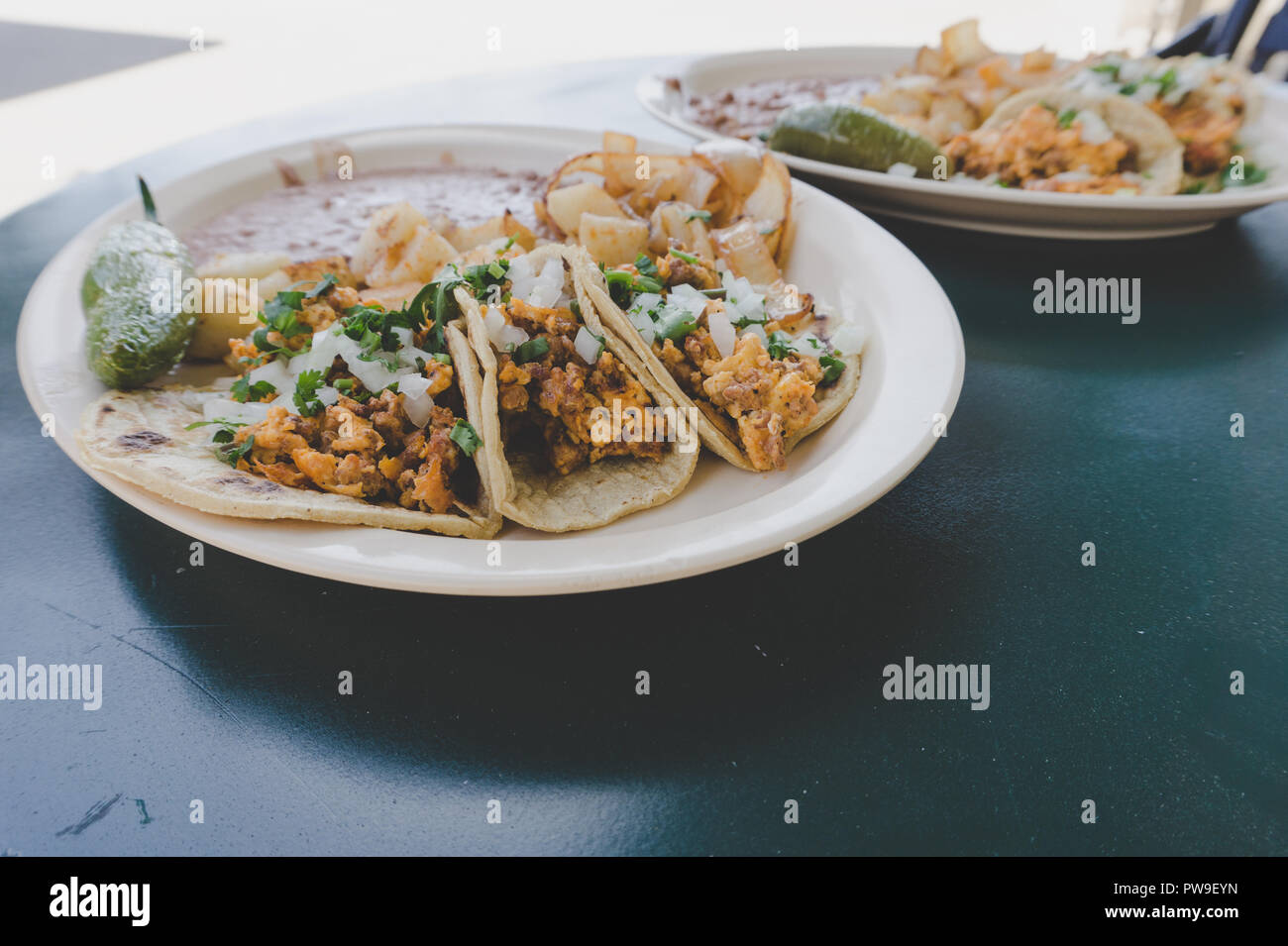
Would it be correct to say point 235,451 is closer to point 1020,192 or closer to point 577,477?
point 577,477

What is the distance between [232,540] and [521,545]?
18.8 inches

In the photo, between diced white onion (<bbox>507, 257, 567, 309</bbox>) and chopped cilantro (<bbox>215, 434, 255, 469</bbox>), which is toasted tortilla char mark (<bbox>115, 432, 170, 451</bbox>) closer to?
chopped cilantro (<bbox>215, 434, 255, 469</bbox>)

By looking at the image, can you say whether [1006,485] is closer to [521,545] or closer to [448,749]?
[521,545]

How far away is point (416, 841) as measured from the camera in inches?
48.5

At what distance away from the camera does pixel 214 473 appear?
1561 millimetres

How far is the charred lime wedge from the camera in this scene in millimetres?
2982

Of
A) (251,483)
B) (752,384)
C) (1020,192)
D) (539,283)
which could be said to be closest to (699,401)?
(752,384)

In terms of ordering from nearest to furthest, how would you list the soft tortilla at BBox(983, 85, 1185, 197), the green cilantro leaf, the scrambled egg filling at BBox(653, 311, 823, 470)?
the scrambled egg filling at BBox(653, 311, 823, 470)
the green cilantro leaf
the soft tortilla at BBox(983, 85, 1185, 197)

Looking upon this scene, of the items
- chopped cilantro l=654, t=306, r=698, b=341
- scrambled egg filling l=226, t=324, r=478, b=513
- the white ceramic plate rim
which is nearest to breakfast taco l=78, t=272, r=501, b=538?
scrambled egg filling l=226, t=324, r=478, b=513

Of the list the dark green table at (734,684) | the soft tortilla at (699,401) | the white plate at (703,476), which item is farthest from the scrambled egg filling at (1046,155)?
the soft tortilla at (699,401)

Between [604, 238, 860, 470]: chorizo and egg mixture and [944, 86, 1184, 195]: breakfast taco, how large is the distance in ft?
4.47

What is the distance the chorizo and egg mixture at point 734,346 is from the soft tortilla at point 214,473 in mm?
462

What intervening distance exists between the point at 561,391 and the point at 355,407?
0.44m

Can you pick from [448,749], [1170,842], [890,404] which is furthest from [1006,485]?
[448,749]
